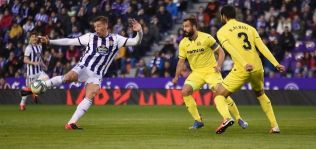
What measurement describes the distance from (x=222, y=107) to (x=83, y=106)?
9.68ft

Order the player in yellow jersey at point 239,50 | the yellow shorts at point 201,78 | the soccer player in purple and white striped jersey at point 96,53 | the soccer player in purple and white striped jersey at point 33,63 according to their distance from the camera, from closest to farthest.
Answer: the player in yellow jersey at point 239,50 < the soccer player in purple and white striped jersey at point 96,53 < the yellow shorts at point 201,78 < the soccer player in purple and white striped jersey at point 33,63

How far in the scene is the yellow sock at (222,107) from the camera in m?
13.6

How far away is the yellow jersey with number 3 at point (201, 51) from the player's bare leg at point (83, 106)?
203 cm

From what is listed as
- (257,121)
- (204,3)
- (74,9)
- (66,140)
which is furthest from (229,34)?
(74,9)

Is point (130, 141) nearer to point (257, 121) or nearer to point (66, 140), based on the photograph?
point (66, 140)

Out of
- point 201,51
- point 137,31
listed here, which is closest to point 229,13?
point 201,51

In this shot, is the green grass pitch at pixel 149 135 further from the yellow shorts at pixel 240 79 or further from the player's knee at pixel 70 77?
the player's knee at pixel 70 77

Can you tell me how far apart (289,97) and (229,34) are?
1354 centimetres

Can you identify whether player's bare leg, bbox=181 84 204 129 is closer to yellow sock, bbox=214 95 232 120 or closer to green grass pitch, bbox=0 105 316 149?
green grass pitch, bbox=0 105 316 149

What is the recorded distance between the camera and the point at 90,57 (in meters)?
15.3

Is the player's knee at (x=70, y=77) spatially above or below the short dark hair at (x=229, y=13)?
below

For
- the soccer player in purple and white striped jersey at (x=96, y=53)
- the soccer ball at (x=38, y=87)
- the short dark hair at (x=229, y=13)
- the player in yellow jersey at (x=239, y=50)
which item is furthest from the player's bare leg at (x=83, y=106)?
the short dark hair at (x=229, y=13)

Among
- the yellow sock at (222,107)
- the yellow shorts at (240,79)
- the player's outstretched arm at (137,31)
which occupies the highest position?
the player's outstretched arm at (137,31)

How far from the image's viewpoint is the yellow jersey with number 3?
15523mm
